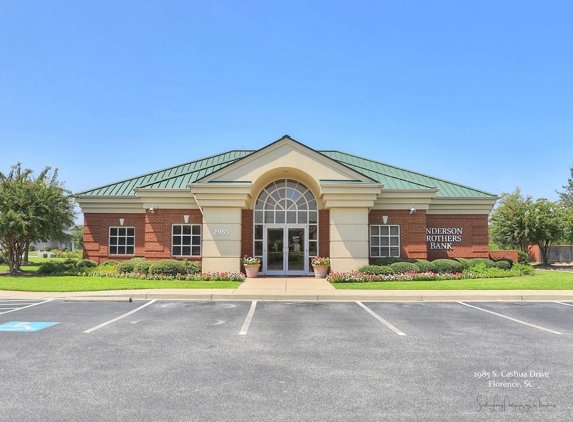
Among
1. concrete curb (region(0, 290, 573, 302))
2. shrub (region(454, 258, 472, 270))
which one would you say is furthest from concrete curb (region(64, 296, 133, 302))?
shrub (region(454, 258, 472, 270))

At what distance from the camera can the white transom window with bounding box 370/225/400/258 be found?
20.5 metres

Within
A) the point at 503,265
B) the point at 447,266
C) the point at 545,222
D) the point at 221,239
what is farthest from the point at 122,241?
the point at 545,222

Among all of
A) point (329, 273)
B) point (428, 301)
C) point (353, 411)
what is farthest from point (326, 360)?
point (329, 273)

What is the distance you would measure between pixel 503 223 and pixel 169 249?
21738mm

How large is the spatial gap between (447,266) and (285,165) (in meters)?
8.75

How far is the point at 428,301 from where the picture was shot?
12219 mm

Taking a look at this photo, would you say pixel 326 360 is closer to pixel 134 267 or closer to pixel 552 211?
pixel 134 267

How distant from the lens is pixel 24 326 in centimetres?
832

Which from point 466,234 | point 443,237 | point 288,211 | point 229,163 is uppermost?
point 229,163

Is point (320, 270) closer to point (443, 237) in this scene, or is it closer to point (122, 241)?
point (443, 237)

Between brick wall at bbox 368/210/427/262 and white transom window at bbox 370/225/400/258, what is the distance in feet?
0.89

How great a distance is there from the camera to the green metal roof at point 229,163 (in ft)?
69.4

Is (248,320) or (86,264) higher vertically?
(86,264)

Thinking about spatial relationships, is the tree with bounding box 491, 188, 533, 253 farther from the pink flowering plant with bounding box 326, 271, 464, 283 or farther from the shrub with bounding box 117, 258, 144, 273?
the shrub with bounding box 117, 258, 144, 273
